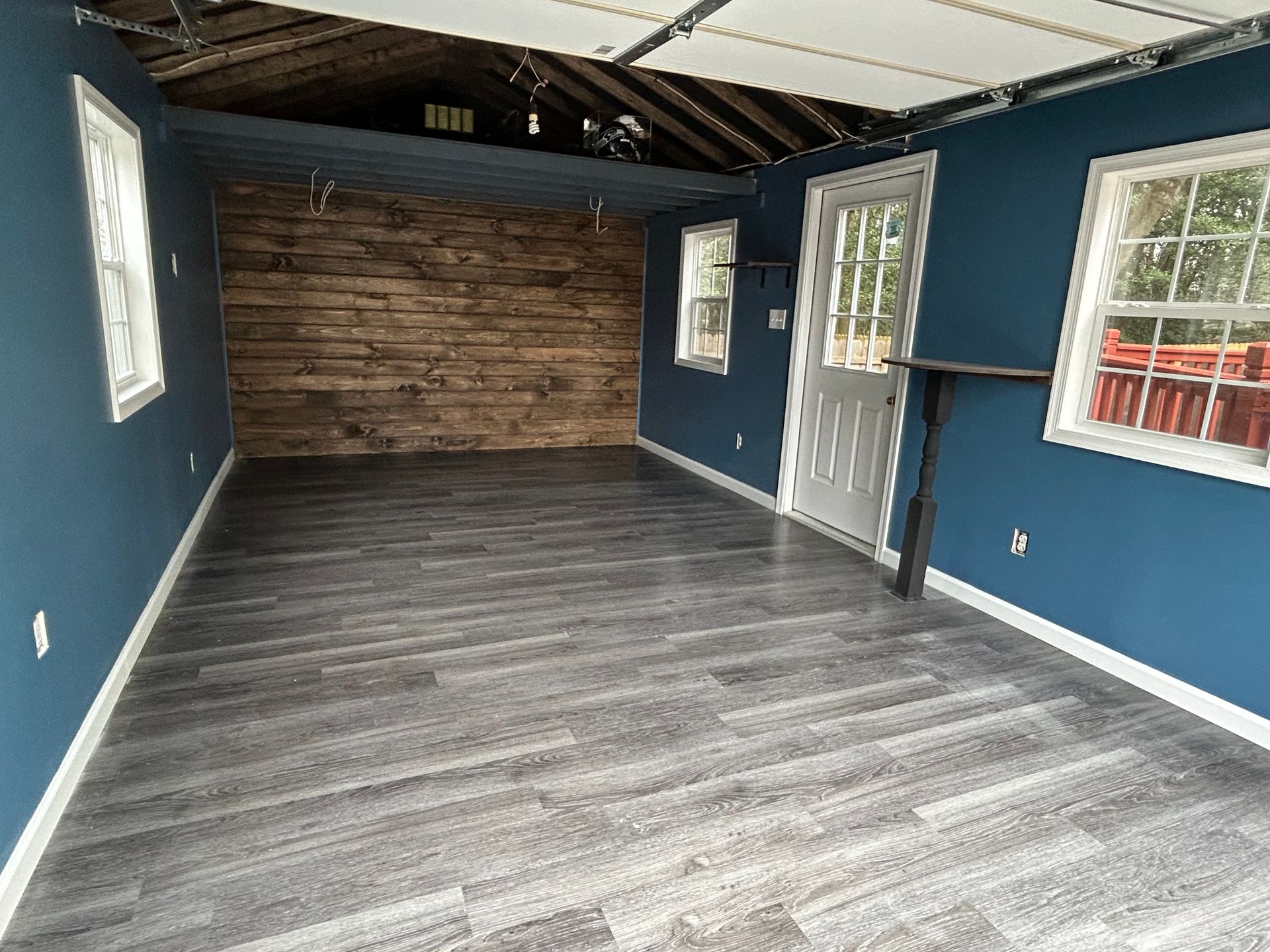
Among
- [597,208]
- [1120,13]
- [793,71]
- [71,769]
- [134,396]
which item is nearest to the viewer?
[71,769]

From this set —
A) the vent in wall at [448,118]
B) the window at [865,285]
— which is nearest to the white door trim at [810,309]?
the window at [865,285]

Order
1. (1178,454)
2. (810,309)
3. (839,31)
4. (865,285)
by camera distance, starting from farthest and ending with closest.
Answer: (810,309)
(865,285)
(1178,454)
(839,31)

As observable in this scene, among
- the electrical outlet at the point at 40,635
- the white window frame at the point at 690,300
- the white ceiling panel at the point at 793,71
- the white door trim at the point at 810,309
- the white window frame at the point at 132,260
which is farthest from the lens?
the white window frame at the point at 690,300

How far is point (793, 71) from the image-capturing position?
2873mm

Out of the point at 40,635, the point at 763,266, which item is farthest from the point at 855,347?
the point at 40,635

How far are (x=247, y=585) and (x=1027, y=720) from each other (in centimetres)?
332

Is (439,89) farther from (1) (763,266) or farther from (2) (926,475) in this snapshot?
(2) (926,475)

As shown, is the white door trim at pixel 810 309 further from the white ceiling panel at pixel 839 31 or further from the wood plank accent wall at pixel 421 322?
the wood plank accent wall at pixel 421 322

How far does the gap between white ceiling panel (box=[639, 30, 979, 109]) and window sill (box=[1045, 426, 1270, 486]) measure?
1.49m

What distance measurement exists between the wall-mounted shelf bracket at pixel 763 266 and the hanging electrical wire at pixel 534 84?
65.9 inches

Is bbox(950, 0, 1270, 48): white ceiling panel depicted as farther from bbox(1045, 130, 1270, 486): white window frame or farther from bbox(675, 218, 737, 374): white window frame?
bbox(675, 218, 737, 374): white window frame

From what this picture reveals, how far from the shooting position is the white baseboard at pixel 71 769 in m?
1.65

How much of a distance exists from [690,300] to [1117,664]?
4.39 m

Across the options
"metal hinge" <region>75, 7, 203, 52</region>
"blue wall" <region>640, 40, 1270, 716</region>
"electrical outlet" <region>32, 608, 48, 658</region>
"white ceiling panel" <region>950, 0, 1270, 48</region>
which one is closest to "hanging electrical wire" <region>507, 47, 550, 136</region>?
"blue wall" <region>640, 40, 1270, 716</region>
